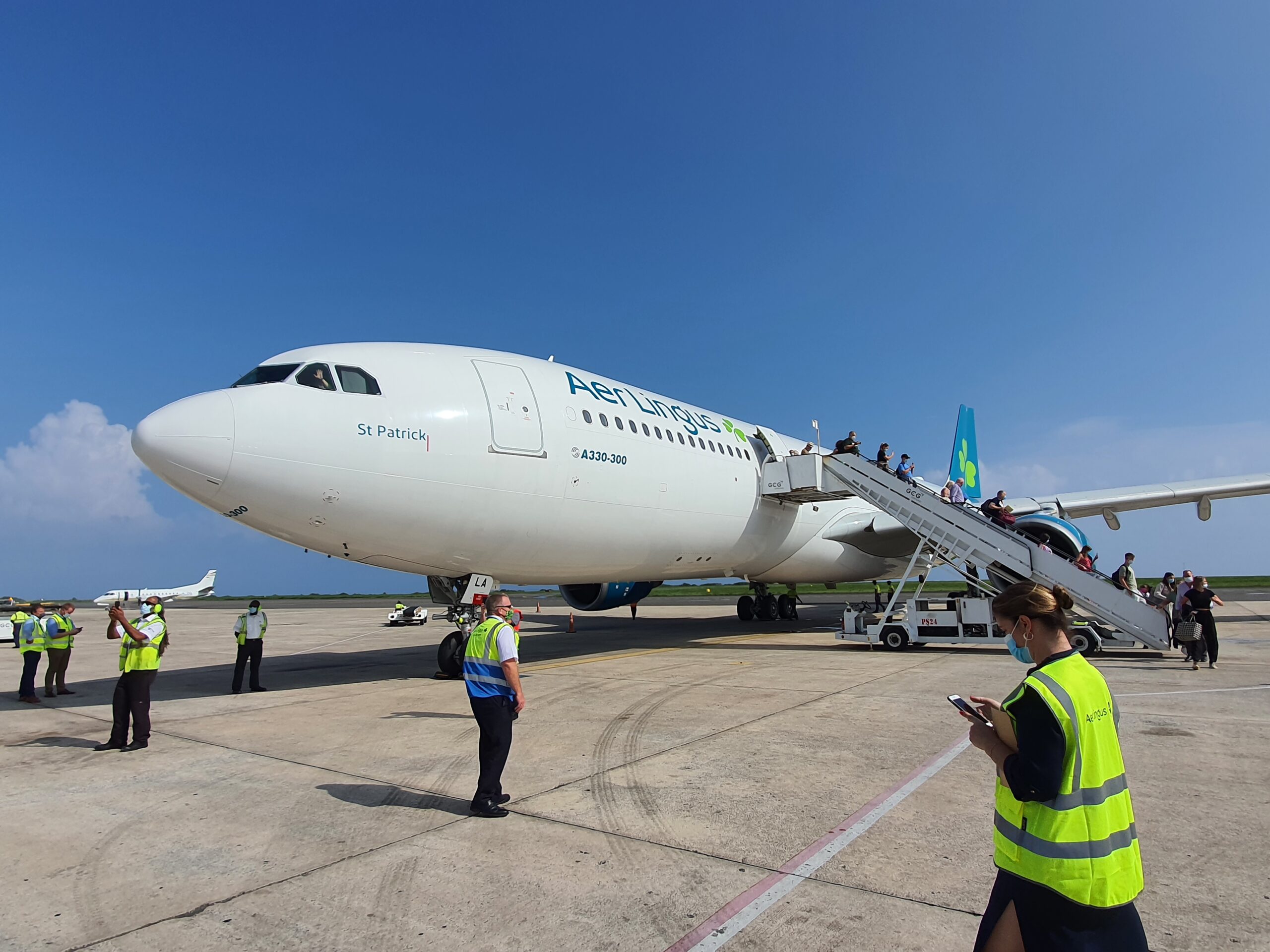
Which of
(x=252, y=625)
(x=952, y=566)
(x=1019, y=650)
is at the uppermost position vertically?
(x=952, y=566)

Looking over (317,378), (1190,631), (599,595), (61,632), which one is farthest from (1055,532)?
(61,632)

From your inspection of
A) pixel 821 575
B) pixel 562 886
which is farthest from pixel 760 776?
pixel 821 575

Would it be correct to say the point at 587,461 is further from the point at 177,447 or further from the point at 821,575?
the point at 821,575

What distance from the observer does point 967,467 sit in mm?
26453

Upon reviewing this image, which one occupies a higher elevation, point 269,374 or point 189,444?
point 269,374

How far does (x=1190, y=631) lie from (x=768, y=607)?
12.9 metres

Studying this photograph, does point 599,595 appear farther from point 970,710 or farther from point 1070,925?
point 1070,925

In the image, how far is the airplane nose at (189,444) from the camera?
745cm

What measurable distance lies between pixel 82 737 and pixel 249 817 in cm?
419

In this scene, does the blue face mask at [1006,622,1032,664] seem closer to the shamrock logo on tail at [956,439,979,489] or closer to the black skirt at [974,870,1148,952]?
the black skirt at [974,870,1148,952]

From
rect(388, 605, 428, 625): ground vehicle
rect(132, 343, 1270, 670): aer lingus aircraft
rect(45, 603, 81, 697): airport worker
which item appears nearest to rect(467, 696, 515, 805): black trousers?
rect(132, 343, 1270, 670): aer lingus aircraft

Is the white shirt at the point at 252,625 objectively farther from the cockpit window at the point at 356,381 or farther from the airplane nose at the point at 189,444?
the cockpit window at the point at 356,381

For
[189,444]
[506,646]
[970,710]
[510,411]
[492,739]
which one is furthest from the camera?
[510,411]

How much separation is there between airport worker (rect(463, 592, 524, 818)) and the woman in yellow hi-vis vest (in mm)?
3233
